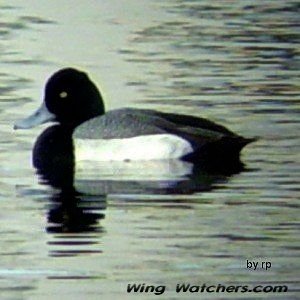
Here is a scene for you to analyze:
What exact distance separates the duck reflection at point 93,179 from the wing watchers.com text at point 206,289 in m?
1.76

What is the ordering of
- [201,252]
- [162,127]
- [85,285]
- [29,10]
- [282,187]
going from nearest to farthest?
[85,285] → [201,252] → [282,187] → [162,127] → [29,10]

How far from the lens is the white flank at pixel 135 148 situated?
15906 millimetres

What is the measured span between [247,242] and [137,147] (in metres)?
3.69

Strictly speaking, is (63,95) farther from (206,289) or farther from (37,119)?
(206,289)

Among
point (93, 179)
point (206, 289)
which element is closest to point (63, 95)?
point (93, 179)

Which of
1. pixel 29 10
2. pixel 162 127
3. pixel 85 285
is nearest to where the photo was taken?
pixel 85 285

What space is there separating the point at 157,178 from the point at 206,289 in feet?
12.8

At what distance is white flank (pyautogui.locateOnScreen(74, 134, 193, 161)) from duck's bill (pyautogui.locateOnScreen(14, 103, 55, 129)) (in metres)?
0.69

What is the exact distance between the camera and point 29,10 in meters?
25.8

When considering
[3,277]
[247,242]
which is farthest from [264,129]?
[3,277]

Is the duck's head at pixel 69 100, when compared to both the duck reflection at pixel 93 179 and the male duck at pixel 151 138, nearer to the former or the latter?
the duck reflection at pixel 93 179

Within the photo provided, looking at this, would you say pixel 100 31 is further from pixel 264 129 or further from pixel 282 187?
pixel 282 187

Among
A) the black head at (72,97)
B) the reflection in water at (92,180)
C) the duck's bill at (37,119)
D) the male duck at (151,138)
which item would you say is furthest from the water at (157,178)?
the black head at (72,97)

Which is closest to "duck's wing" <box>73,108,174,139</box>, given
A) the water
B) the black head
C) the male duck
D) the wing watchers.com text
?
the male duck
